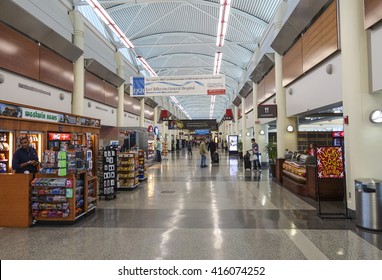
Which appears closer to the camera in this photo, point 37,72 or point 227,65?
point 37,72

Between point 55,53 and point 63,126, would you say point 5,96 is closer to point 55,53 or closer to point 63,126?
point 63,126

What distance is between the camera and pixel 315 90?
7.38 metres

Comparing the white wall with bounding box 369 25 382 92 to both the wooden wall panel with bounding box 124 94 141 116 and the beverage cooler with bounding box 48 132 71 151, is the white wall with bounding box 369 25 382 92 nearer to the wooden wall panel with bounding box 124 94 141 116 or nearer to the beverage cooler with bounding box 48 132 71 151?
the beverage cooler with bounding box 48 132 71 151

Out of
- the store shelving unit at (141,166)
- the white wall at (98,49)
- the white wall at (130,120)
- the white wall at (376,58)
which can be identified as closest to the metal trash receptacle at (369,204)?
the white wall at (376,58)

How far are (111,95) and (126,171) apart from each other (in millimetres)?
7675

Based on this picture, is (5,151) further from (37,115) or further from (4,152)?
(37,115)

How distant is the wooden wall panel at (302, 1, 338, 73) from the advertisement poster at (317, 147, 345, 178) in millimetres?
2412

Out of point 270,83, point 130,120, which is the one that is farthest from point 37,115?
point 130,120

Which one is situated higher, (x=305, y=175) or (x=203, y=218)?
(x=305, y=175)

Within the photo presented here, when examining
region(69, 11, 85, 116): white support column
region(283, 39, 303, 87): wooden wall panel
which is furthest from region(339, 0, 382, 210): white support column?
region(69, 11, 85, 116): white support column

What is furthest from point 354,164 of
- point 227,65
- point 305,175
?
point 227,65

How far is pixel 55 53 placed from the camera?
9.09 meters

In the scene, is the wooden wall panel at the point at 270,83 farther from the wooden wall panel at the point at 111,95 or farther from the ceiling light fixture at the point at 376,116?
the wooden wall panel at the point at 111,95
